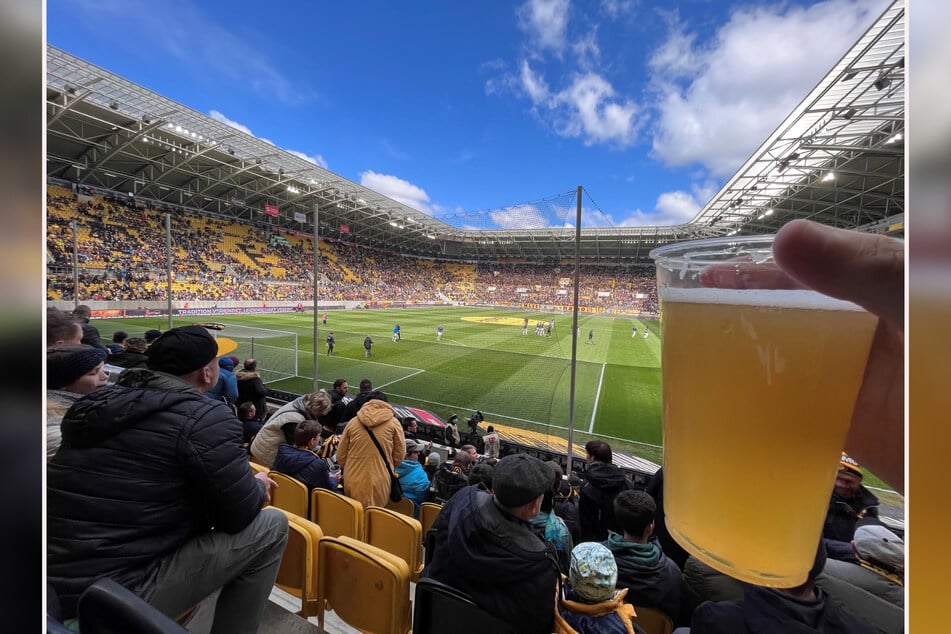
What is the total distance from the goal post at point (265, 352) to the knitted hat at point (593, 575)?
416 inches

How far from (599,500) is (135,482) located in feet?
9.75

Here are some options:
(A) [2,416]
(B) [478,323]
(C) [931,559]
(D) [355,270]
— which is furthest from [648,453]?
(D) [355,270]

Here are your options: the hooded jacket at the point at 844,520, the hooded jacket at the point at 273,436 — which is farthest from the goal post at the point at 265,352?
the hooded jacket at the point at 844,520

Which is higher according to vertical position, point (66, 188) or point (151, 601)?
point (66, 188)

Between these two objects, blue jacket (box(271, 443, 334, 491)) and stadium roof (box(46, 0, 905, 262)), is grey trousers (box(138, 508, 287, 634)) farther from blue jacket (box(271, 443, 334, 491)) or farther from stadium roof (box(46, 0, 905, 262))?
stadium roof (box(46, 0, 905, 262))

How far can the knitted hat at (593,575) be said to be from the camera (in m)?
1.53

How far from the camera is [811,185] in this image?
51.1 feet

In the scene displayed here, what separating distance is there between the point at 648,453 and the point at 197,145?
98.9 feet

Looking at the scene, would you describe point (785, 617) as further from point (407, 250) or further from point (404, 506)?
point (407, 250)

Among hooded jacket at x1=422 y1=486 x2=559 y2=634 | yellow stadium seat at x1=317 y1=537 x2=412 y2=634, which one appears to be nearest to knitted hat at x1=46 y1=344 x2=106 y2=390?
yellow stadium seat at x1=317 y1=537 x2=412 y2=634

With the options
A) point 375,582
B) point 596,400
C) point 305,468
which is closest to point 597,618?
point 375,582

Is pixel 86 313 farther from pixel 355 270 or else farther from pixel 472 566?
pixel 355 270

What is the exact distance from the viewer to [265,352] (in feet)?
41.2

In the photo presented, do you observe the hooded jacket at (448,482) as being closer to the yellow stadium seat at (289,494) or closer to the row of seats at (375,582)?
the row of seats at (375,582)
